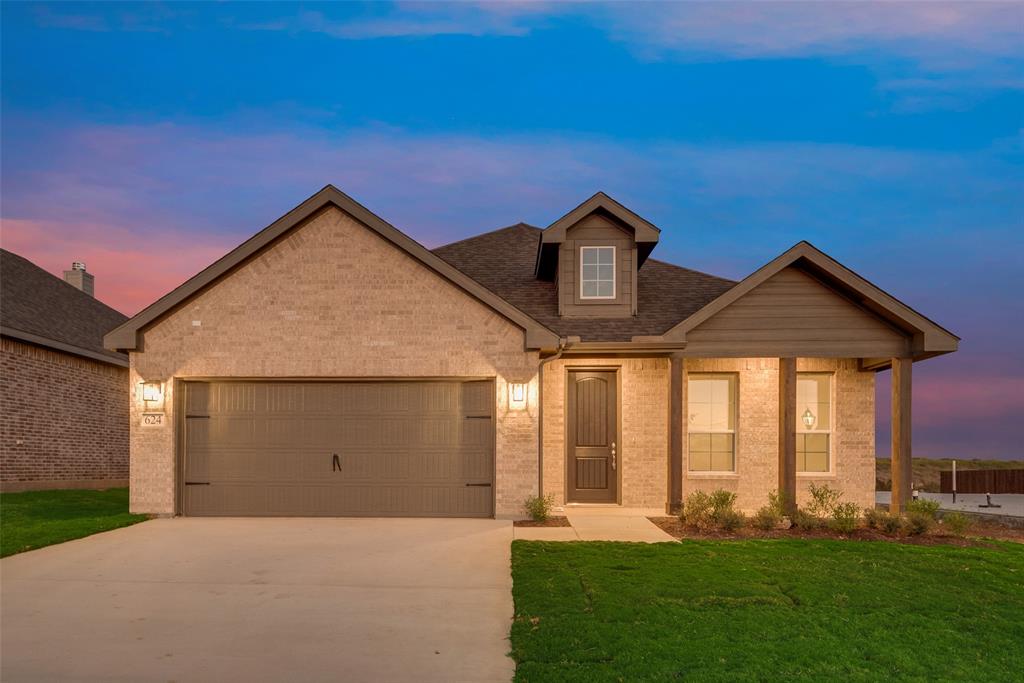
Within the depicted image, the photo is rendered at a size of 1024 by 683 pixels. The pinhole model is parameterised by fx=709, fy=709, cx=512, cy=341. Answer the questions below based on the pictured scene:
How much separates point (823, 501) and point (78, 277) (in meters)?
24.8

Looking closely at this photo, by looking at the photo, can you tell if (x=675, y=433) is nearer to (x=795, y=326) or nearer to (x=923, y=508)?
(x=795, y=326)

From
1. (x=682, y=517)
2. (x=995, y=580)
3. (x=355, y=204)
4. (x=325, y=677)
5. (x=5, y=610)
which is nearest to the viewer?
(x=325, y=677)

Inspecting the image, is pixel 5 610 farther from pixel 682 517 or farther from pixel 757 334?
pixel 757 334

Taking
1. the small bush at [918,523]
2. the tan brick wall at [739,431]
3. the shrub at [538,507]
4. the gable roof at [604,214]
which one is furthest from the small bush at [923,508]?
the gable roof at [604,214]

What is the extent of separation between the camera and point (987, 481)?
20.7 meters

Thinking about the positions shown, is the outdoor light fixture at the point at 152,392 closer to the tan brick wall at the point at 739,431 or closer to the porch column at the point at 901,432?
the tan brick wall at the point at 739,431

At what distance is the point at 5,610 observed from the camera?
6465 mm

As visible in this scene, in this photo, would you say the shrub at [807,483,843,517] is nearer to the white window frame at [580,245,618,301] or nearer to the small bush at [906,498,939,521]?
the small bush at [906,498,939,521]

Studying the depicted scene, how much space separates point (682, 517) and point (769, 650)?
579cm

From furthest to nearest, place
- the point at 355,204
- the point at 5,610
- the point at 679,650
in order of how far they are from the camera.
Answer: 1. the point at 355,204
2. the point at 5,610
3. the point at 679,650

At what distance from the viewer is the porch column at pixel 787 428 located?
12.1 metres

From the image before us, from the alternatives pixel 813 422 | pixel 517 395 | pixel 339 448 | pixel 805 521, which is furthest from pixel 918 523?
pixel 339 448

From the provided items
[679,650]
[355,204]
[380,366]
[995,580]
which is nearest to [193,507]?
[380,366]

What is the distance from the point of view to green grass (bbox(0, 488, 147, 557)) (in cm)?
969
